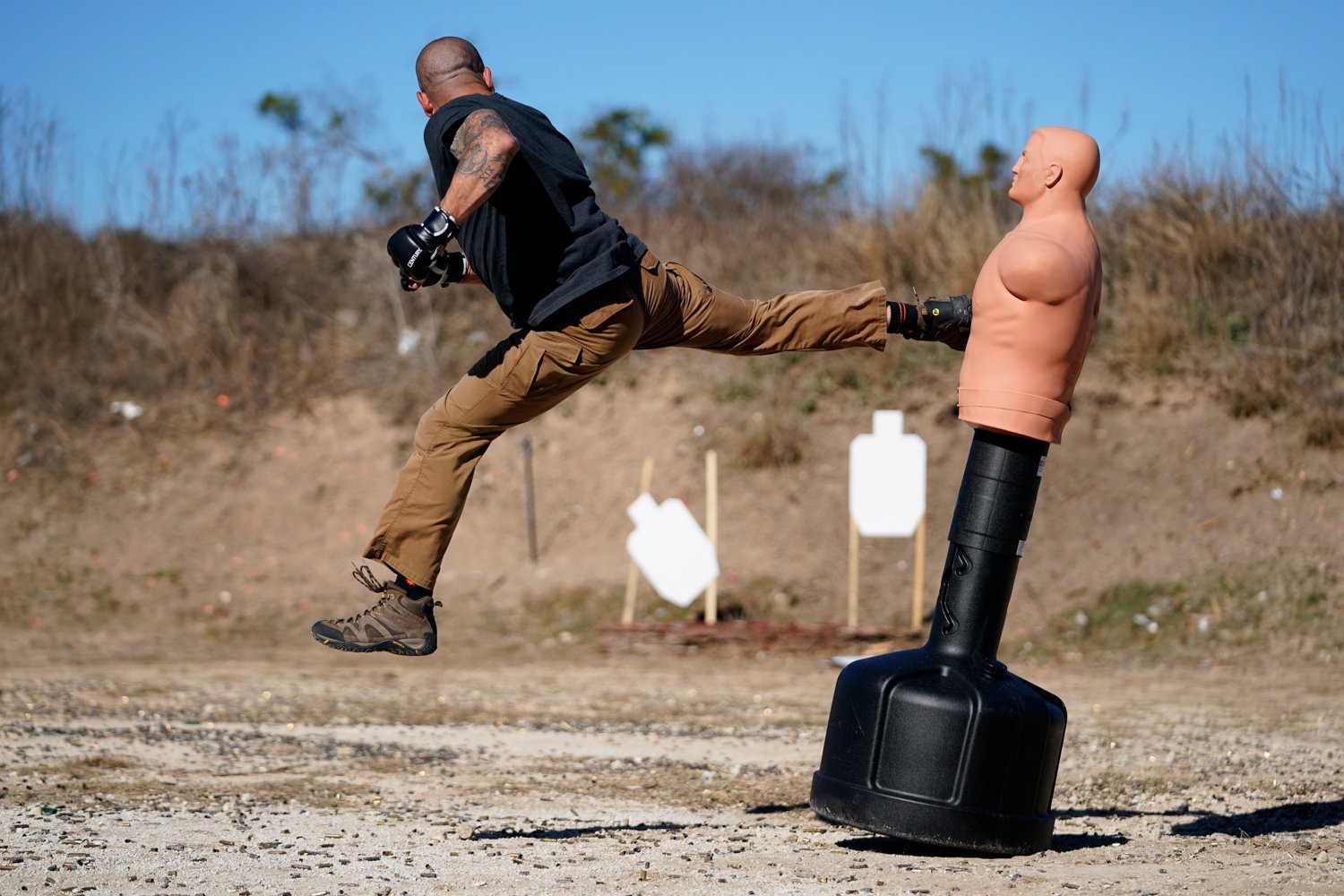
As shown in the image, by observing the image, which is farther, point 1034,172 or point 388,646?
point 388,646

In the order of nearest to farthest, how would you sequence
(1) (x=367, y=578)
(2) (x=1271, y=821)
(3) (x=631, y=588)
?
Answer: 1. (2) (x=1271, y=821)
2. (1) (x=367, y=578)
3. (3) (x=631, y=588)

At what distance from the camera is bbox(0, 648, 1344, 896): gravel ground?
3.61 metres

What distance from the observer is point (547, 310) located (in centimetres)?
405

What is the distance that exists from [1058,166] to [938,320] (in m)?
0.59

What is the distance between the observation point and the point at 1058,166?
3910mm

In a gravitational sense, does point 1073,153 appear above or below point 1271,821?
above

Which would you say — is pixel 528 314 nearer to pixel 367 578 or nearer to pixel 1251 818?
pixel 367 578

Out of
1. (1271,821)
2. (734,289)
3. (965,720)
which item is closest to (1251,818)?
(1271,821)

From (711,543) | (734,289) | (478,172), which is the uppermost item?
(734,289)

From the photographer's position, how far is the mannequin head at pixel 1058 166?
12.8 ft

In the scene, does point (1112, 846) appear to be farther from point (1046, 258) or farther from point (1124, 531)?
point (1124, 531)

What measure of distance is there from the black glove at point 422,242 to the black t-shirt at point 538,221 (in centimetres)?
30

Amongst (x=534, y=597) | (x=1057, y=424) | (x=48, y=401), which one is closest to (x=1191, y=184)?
(x=534, y=597)

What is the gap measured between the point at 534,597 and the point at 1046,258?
9.74m
